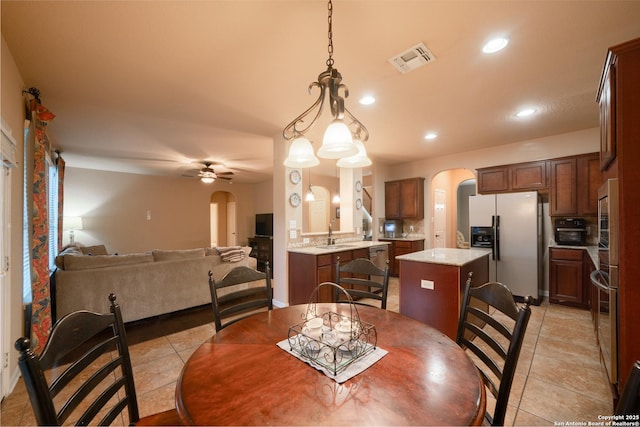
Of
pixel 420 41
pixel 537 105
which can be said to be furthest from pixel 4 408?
pixel 537 105

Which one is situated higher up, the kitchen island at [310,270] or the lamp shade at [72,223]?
the lamp shade at [72,223]

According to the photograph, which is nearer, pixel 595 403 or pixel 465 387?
pixel 465 387

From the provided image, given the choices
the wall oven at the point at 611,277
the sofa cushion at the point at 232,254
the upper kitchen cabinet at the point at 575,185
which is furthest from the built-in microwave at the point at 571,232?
the sofa cushion at the point at 232,254

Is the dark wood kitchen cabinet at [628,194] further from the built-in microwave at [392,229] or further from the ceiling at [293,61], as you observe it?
the built-in microwave at [392,229]

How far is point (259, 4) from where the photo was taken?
160 cm

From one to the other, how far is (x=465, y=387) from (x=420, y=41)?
→ 2.12 m

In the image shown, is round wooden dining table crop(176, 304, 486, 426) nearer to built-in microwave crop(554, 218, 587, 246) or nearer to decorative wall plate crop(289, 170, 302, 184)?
decorative wall plate crop(289, 170, 302, 184)

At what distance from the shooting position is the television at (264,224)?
762 centimetres

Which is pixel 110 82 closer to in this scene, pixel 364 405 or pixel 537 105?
pixel 364 405

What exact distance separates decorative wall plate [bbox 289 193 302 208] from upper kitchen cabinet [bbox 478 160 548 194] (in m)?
3.31

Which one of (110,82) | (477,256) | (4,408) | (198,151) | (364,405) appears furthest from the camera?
(198,151)

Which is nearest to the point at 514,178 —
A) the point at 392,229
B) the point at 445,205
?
the point at 445,205

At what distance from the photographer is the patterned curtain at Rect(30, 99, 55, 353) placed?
7.67 feet

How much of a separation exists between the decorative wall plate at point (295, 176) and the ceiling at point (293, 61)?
0.67 meters
